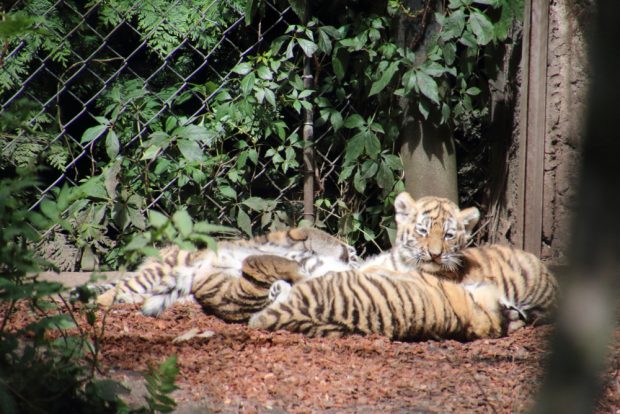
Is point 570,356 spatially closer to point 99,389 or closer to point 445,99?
point 99,389

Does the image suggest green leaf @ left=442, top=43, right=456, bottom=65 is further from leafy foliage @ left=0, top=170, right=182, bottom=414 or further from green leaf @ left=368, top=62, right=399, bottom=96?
leafy foliage @ left=0, top=170, right=182, bottom=414

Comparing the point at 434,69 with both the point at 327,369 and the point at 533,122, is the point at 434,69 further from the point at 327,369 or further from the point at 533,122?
the point at 327,369

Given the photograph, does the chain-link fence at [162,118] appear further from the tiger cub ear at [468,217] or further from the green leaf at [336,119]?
the tiger cub ear at [468,217]

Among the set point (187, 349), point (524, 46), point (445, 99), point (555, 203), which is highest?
point (524, 46)

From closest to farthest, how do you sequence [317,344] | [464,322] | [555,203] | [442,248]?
[317,344]
[464,322]
[442,248]
[555,203]

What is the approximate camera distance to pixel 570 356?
0.78m

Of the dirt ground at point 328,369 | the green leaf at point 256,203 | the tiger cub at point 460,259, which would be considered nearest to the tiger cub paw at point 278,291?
the dirt ground at point 328,369

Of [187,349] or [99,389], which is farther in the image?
[187,349]

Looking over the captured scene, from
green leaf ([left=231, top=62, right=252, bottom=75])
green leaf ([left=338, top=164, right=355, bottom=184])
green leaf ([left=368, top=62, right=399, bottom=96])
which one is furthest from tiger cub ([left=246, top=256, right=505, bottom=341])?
green leaf ([left=231, top=62, right=252, bottom=75])

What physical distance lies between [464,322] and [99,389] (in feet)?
7.85

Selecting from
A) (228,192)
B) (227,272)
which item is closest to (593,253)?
(227,272)

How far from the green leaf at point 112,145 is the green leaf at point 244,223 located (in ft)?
2.98

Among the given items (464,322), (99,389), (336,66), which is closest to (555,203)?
(464,322)

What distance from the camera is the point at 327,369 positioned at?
3.43 m
